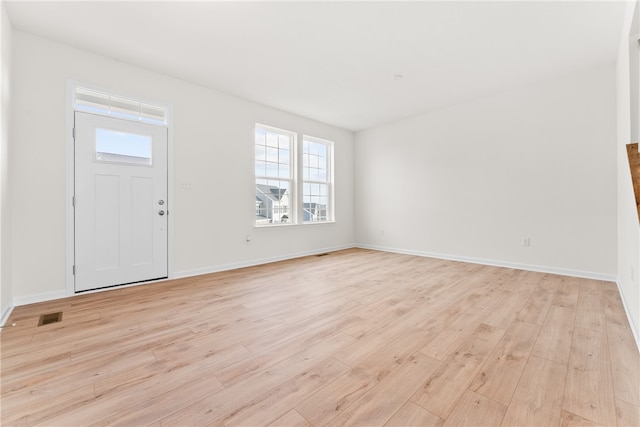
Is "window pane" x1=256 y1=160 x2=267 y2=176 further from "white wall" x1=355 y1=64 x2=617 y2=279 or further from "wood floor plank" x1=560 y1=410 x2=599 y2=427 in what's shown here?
"wood floor plank" x1=560 y1=410 x2=599 y2=427

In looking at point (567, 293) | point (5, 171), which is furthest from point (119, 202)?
point (567, 293)

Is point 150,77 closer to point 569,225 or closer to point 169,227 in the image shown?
point 169,227

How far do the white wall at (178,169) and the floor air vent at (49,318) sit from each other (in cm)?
58

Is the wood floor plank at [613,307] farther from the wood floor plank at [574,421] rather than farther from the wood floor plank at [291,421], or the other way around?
the wood floor plank at [291,421]

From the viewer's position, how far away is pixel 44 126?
9.23ft

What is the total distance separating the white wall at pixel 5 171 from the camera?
7.52ft

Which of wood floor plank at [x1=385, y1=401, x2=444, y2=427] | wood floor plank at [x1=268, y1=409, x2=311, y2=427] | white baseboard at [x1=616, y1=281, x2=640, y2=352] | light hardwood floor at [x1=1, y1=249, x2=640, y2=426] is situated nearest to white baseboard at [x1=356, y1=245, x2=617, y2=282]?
light hardwood floor at [x1=1, y1=249, x2=640, y2=426]

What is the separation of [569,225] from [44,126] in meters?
6.39

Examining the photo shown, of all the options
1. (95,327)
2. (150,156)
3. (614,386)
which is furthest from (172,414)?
(150,156)

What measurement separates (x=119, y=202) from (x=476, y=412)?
3.86 metres

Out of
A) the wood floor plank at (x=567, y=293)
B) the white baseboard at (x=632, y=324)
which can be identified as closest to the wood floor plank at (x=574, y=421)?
the white baseboard at (x=632, y=324)

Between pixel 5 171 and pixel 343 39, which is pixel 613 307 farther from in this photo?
pixel 5 171

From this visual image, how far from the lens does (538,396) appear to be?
1.35 meters

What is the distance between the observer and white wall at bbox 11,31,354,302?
2.72 m
